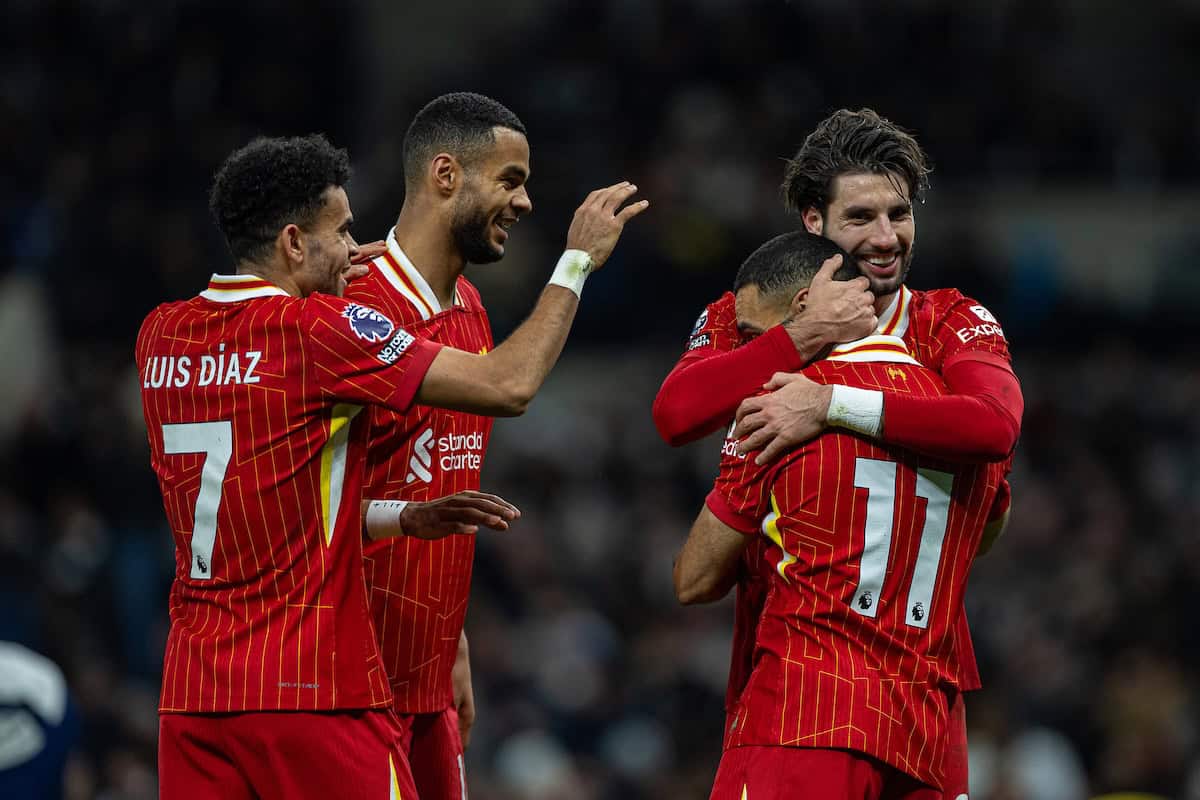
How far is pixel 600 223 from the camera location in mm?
4516

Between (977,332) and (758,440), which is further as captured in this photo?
(977,332)

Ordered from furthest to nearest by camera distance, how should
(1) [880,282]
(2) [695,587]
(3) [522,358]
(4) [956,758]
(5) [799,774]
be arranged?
(1) [880,282] < (4) [956,758] < (2) [695,587] < (3) [522,358] < (5) [799,774]

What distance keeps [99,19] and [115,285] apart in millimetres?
3571

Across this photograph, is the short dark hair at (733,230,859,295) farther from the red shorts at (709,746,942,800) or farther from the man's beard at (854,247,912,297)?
the red shorts at (709,746,942,800)

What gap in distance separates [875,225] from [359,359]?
1443 mm

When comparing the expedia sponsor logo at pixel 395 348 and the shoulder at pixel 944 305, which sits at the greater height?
the shoulder at pixel 944 305

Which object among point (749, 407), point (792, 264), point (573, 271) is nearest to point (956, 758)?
point (749, 407)

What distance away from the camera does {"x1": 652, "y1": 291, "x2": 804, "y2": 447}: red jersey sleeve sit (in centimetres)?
421

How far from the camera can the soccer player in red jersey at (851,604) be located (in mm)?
4008

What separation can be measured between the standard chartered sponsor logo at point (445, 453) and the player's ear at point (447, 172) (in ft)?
2.35

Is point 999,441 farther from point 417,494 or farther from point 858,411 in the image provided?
point 417,494

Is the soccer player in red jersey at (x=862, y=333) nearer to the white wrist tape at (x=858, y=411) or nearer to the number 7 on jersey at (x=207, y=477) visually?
the white wrist tape at (x=858, y=411)

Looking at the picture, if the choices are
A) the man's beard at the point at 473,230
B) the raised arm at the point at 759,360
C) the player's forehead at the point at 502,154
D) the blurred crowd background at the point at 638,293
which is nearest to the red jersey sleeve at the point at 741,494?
the raised arm at the point at 759,360

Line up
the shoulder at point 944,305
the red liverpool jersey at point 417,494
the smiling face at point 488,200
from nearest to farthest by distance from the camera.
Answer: the shoulder at point 944,305 → the red liverpool jersey at point 417,494 → the smiling face at point 488,200
